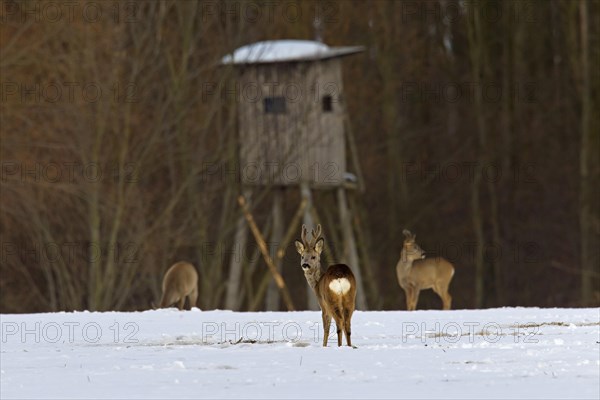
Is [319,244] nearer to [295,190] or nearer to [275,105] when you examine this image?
[275,105]

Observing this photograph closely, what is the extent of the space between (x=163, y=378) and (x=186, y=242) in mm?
21610

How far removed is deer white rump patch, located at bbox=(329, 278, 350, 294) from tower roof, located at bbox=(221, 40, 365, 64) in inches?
640

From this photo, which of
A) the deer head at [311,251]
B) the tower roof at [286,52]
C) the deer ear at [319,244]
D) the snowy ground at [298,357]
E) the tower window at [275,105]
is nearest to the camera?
the snowy ground at [298,357]

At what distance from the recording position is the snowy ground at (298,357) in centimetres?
1037

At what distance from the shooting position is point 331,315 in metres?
14.1

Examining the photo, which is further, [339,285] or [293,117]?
[293,117]

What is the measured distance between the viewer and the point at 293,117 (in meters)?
30.6

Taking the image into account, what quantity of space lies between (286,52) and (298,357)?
725 inches

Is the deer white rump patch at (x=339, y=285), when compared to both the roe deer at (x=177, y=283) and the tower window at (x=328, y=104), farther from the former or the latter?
the tower window at (x=328, y=104)

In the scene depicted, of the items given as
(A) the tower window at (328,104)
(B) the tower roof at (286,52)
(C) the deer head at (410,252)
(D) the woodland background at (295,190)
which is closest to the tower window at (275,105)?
(D) the woodland background at (295,190)

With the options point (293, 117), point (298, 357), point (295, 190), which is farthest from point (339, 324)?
point (295, 190)

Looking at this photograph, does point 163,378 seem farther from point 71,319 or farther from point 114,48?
point 114,48

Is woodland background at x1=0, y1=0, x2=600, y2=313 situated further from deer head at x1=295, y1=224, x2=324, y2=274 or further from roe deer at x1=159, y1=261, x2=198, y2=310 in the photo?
deer head at x1=295, y1=224, x2=324, y2=274

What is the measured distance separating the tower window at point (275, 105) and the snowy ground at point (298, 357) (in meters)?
12.1
